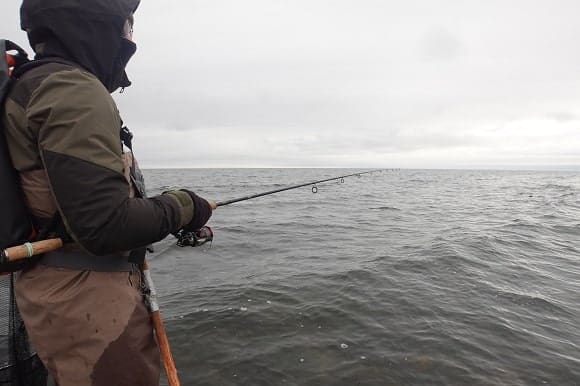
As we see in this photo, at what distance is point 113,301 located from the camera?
2029 millimetres

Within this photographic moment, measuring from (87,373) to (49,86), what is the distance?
1.57 meters

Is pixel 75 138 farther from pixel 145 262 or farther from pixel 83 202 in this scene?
pixel 145 262

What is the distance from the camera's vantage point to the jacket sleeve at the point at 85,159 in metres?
1.64

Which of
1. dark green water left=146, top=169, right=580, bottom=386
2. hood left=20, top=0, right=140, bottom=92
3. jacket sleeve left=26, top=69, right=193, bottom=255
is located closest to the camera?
jacket sleeve left=26, top=69, right=193, bottom=255

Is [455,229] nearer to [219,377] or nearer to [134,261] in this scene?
[219,377]

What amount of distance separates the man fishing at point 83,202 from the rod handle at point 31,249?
0.07 meters

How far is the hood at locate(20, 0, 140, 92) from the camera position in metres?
1.90

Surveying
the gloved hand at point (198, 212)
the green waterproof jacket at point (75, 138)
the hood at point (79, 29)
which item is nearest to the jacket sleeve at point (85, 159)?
the green waterproof jacket at point (75, 138)

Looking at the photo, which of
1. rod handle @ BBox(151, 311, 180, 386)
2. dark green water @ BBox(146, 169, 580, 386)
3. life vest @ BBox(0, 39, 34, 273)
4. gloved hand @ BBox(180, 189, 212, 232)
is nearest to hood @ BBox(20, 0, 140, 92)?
life vest @ BBox(0, 39, 34, 273)

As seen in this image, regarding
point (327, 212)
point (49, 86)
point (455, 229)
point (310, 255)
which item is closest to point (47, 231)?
point (49, 86)

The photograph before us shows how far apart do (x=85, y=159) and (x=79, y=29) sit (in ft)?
2.76

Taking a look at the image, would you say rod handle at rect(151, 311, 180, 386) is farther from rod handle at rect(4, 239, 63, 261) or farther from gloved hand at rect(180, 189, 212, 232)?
rod handle at rect(4, 239, 63, 261)

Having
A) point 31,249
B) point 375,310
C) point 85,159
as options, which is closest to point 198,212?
point 85,159

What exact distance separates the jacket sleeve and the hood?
0.32 m
